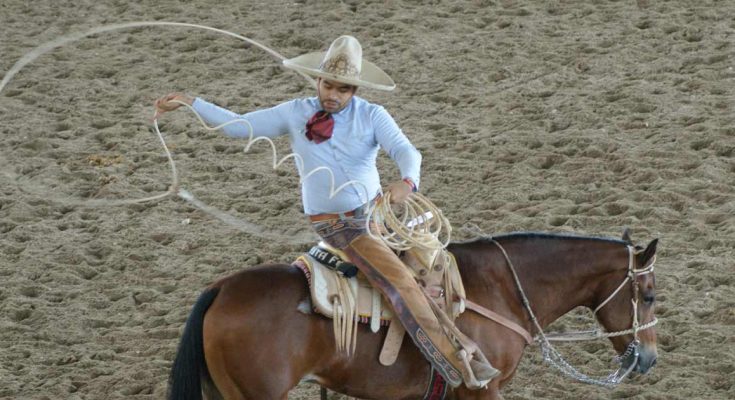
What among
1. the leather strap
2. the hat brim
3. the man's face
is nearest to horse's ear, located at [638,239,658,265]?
the leather strap

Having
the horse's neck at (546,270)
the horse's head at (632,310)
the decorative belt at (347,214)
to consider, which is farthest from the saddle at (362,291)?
the horse's head at (632,310)

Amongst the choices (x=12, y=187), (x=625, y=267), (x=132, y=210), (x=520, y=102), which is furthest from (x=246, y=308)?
(x=520, y=102)

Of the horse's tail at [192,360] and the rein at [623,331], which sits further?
the rein at [623,331]

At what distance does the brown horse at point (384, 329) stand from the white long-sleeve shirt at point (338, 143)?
15.9 inches

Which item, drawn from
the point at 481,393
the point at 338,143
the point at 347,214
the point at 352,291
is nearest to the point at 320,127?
the point at 338,143

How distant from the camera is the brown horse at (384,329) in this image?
5258 mm

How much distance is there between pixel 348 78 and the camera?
536 centimetres

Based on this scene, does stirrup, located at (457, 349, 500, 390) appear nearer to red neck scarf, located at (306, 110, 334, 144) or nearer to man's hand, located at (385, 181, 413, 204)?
man's hand, located at (385, 181, 413, 204)

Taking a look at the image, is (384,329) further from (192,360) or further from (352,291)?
(192,360)

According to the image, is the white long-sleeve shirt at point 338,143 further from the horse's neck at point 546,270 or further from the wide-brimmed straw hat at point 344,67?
the horse's neck at point 546,270

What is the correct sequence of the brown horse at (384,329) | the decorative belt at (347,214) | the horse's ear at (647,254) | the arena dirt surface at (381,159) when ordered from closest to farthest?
the brown horse at (384,329)
the decorative belt at (347,214)
the horse's ear at (647,254)
the arena dirt surface at (381,159)

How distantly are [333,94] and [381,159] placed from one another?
442 cm

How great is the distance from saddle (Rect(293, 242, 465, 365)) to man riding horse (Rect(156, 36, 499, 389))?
8 centimetres

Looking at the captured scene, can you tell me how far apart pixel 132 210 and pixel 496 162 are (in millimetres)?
2896
